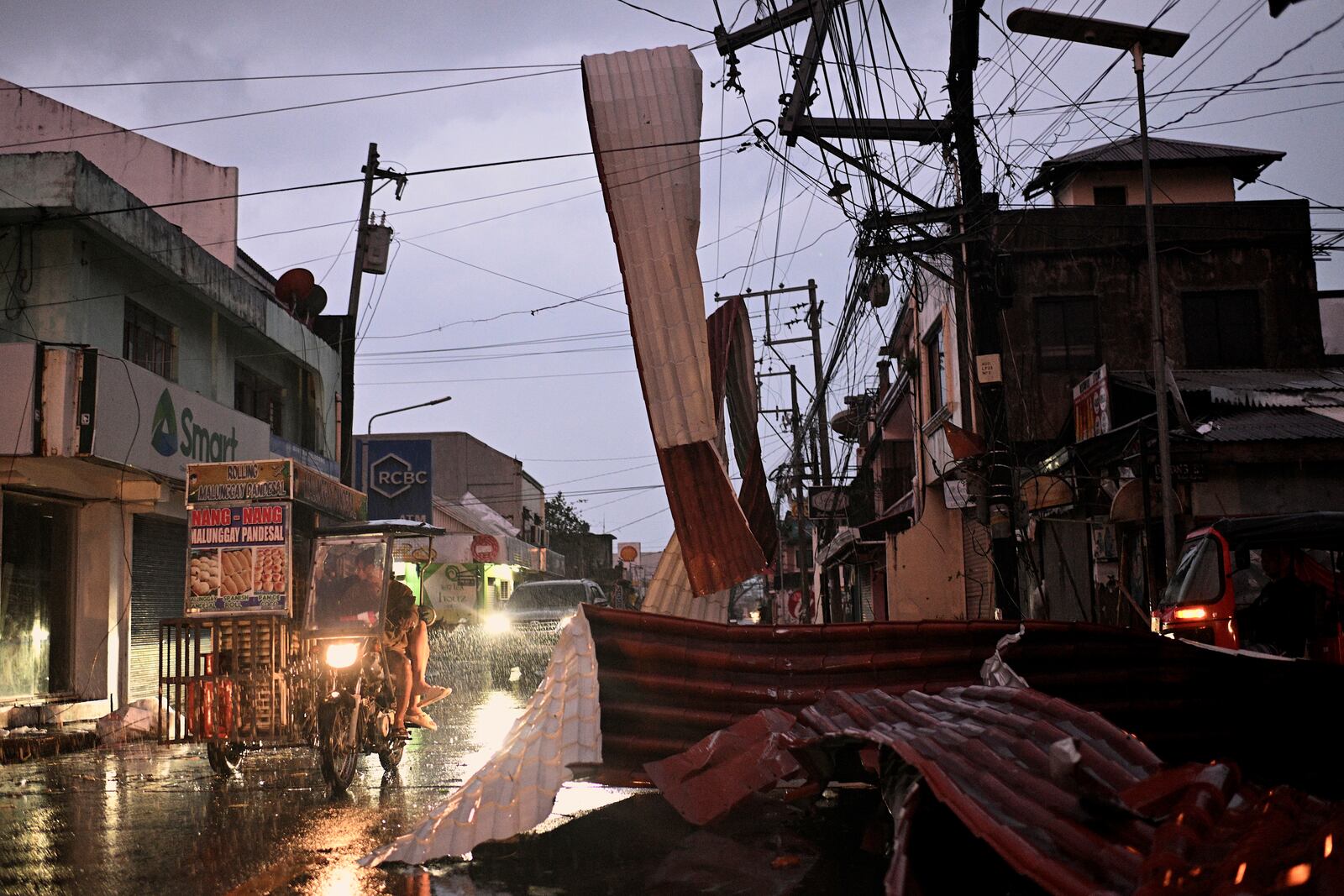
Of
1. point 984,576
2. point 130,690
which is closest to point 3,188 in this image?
point 130,690

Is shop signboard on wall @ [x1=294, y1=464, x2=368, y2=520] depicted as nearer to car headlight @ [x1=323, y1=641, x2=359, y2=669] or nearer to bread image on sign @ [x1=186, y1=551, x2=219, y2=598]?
bread image on sign @ [x1=186, y1=551, x2=219, y2=598]

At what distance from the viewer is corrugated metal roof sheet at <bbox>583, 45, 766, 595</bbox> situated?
8430 millimetres

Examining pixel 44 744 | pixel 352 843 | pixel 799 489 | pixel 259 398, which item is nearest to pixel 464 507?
pixel 799 489

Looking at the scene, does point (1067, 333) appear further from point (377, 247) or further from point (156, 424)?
point (156, 424)

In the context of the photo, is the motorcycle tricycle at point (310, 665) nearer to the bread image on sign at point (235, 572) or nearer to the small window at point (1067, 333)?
the bread image on sign at point (235, 572)

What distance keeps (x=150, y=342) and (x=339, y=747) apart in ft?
40.6

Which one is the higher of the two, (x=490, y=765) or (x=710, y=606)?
(x=710, y=606)

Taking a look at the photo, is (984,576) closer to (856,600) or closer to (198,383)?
(198,383)

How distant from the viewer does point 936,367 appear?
85.5 ft

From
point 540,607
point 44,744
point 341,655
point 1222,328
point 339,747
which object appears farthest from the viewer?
point 540,607

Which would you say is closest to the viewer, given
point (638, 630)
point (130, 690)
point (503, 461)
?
point (638, 630)

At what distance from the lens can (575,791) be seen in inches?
326

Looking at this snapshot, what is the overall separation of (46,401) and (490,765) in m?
10.9

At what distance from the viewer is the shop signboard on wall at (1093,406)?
14492 millimetres
